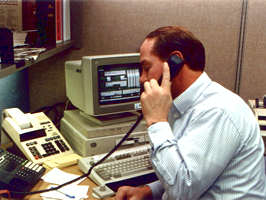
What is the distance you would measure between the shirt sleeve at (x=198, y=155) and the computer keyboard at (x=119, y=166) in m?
0.41

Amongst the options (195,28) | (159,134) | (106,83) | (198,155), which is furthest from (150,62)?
(195,28)

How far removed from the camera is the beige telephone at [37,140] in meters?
1.52

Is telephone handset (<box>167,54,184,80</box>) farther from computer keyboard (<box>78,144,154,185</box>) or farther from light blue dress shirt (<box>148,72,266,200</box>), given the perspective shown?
computer keyboard (<box>78,144,154,185</box>)

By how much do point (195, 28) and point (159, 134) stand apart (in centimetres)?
124

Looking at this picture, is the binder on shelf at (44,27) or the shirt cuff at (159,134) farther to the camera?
the binder on shelf at (44,27)

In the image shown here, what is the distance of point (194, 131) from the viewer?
103cm

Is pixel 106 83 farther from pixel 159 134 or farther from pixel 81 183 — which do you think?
pixel 159 134

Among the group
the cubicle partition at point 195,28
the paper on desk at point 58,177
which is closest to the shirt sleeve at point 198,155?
the paper on desk at point 58,177

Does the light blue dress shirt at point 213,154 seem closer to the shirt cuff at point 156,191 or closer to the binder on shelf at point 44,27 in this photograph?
the shirt cuff at point 156,191

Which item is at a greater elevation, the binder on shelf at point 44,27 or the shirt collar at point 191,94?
the binder on shelf at point 44,27

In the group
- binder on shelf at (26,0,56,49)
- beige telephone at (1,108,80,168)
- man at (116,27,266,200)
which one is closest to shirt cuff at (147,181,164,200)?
man at (116,27,266,200)

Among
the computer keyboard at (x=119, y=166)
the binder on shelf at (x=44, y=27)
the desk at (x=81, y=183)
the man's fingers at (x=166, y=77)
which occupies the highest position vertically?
the binder on shelf at (x=44, y=27)

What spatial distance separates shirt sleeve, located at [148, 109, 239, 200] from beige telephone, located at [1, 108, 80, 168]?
0.65 meters

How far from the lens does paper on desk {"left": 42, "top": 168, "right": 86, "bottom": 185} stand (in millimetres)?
1378
